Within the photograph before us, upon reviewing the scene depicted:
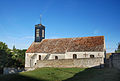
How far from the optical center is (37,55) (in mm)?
31953

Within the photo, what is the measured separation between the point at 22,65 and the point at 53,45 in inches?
506

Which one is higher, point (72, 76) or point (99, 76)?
point (99, 76)

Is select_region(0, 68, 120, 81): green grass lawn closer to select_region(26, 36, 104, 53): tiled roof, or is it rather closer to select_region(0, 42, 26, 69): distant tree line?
select_region(26, 36, 104, 53): tiled roof

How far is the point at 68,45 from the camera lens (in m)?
30.7

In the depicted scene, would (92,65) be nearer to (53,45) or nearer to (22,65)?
(53,45)

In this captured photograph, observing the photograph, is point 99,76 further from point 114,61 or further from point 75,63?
point 75,63

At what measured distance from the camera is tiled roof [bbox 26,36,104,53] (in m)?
27.8

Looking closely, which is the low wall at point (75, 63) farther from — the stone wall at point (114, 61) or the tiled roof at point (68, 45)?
the tiled roof at point (68, 45)

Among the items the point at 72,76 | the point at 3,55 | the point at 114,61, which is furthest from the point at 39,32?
the point at 114,61

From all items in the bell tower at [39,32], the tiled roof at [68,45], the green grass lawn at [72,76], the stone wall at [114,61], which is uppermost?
the bell tower at [39,32]

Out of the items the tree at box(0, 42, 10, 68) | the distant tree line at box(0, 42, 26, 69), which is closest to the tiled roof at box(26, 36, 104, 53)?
the distant tree line at box(0, 42, 26, 69)

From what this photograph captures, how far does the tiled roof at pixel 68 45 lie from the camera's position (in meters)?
27.8

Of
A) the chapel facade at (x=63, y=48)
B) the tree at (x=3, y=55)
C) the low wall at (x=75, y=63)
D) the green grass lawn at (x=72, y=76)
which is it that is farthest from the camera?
the tree at (x=3, y=55)

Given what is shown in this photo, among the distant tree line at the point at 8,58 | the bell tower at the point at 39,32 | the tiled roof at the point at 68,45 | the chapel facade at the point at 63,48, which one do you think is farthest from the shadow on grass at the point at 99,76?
the bell tower at the point at 39,32
